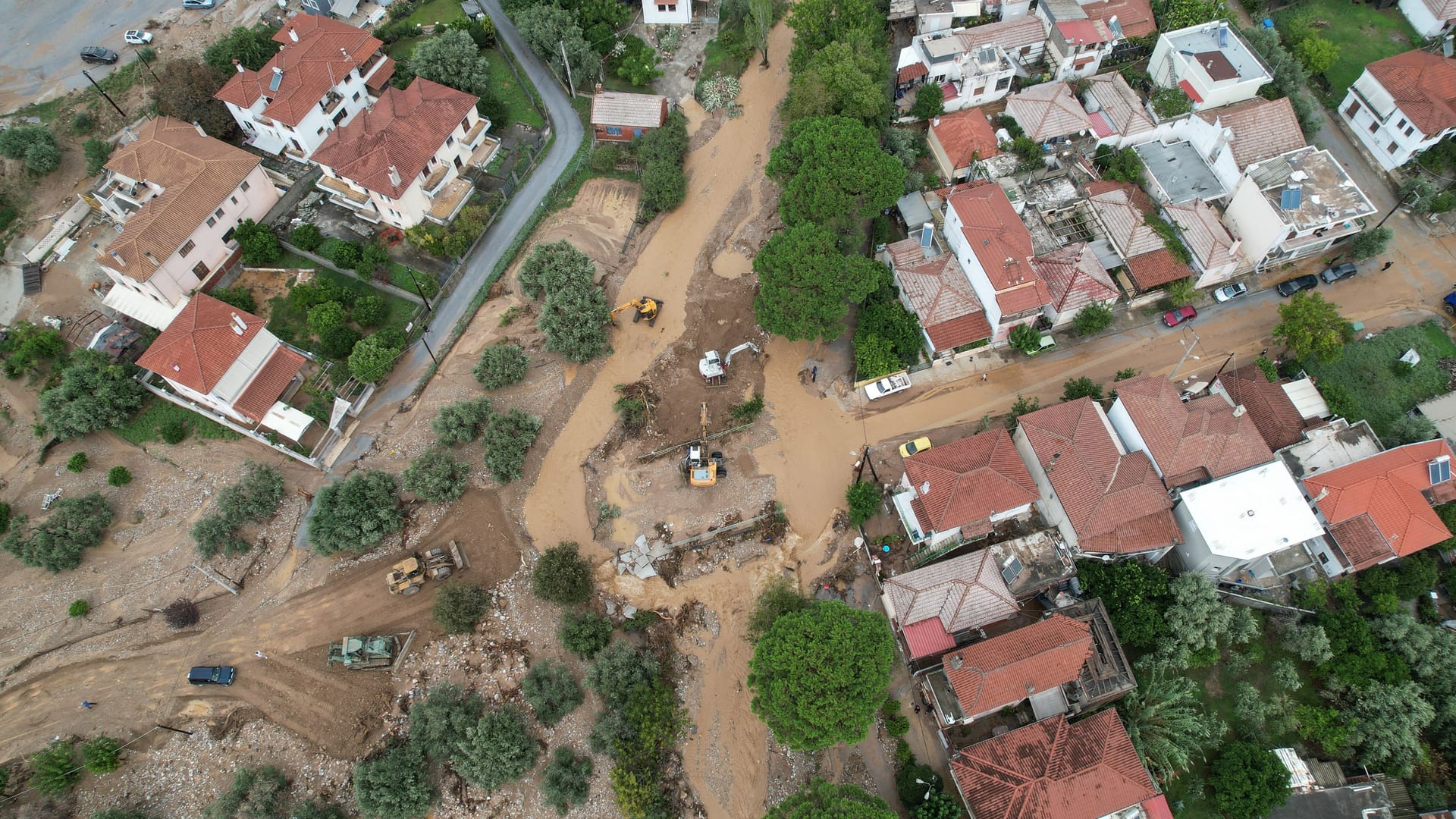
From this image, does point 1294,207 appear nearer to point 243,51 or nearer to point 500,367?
point 500,367

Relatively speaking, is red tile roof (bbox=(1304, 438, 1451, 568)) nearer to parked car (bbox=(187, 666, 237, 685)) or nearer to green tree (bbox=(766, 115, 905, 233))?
green tree (bbox=(766, 115, 905, 233))

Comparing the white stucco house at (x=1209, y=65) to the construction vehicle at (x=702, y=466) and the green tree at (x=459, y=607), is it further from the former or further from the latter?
the green tree at (x=459, y=607)

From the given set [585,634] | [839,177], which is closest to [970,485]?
[839,177]

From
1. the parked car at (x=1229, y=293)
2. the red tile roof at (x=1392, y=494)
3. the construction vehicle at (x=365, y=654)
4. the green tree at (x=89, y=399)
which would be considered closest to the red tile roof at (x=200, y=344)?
the green tree at (x=89, y=399)

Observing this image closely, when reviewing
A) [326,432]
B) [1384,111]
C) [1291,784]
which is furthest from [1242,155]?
[326,432]

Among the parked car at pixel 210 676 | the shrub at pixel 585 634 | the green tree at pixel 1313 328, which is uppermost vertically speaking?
the green tree at pixel 1313 328

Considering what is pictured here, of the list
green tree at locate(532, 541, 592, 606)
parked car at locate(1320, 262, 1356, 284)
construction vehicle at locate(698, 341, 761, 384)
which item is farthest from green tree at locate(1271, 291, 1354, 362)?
green tree at locate(532, 541, 592, 606)
